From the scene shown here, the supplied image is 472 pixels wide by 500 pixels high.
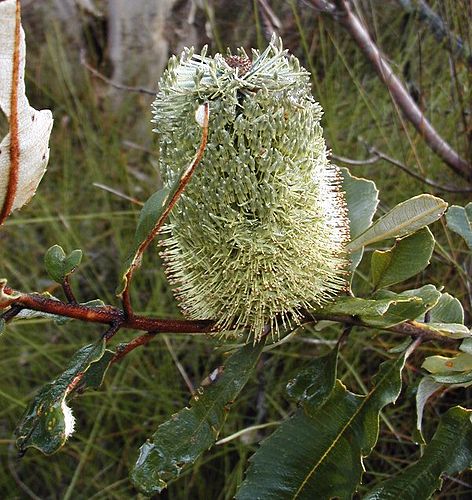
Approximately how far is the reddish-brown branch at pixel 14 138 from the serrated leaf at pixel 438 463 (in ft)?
2.13

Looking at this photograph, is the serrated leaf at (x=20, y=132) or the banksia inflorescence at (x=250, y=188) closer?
the serrated leaf at (x=20, y=132)

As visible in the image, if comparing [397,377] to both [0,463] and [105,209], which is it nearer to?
[0,463]

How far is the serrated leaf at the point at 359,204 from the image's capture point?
1190mm

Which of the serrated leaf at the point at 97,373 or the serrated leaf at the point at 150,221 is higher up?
the serrated leaf at the point at 150,221

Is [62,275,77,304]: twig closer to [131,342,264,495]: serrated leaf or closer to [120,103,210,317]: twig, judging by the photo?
[120,103,210,317]: twig

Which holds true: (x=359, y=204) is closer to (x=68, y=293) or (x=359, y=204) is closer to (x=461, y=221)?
(x=461, y=221)

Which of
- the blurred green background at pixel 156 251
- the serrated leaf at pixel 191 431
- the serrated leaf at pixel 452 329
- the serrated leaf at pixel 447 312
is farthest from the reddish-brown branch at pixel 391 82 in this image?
the serrated leaf at pixel 191 431

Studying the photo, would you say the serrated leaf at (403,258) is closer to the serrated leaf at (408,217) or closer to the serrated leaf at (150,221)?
the serrated leaf at (408,217)

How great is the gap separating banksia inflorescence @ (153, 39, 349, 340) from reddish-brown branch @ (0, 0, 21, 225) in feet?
0.72

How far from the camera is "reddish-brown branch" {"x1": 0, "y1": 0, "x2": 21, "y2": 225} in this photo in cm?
68

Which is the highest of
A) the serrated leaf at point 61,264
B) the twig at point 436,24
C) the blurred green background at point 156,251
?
the twig at point 436,24

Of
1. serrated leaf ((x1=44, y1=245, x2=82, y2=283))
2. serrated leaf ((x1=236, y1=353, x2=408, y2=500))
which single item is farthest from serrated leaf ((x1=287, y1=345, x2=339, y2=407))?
serrated leaf ((x1=44, y1=245, x2=82, y2=283))

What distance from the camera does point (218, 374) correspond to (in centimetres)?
108

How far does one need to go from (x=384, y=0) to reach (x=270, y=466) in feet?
8.94
